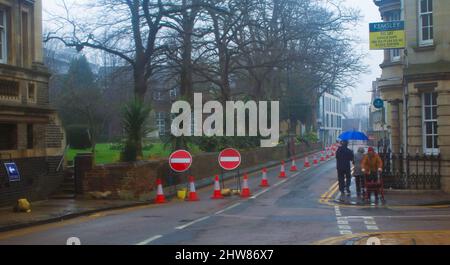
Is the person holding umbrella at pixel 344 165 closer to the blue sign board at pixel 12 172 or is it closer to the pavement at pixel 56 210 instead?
the pavement at pixel 56 210

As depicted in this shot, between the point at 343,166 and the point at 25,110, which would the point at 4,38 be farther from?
the point at 343,166

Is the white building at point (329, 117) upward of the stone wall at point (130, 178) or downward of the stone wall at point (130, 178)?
upward

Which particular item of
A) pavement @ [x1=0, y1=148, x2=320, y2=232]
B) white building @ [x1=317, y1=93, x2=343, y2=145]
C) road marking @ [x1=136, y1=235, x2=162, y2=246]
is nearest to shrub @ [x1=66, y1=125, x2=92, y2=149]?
pavement @ [x1=0, y1=148, x2=320, y2=232]

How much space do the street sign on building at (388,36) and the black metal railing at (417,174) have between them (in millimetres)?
3950

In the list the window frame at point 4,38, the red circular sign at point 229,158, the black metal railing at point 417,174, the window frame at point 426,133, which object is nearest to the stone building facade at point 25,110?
the window frame at point 4,38

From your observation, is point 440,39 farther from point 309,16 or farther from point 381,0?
point 309,16

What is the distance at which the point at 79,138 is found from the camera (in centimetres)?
4619

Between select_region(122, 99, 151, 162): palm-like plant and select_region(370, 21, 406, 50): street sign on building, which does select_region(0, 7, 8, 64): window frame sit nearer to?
select_region(122, 99, 151, 162): palm-like plant

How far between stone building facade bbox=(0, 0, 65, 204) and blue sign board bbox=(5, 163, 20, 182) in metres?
0.14

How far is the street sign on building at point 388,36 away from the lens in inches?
890

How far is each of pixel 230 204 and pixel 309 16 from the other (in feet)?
80.6

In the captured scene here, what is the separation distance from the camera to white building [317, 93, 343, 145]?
352ft

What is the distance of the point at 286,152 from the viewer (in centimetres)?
5591
